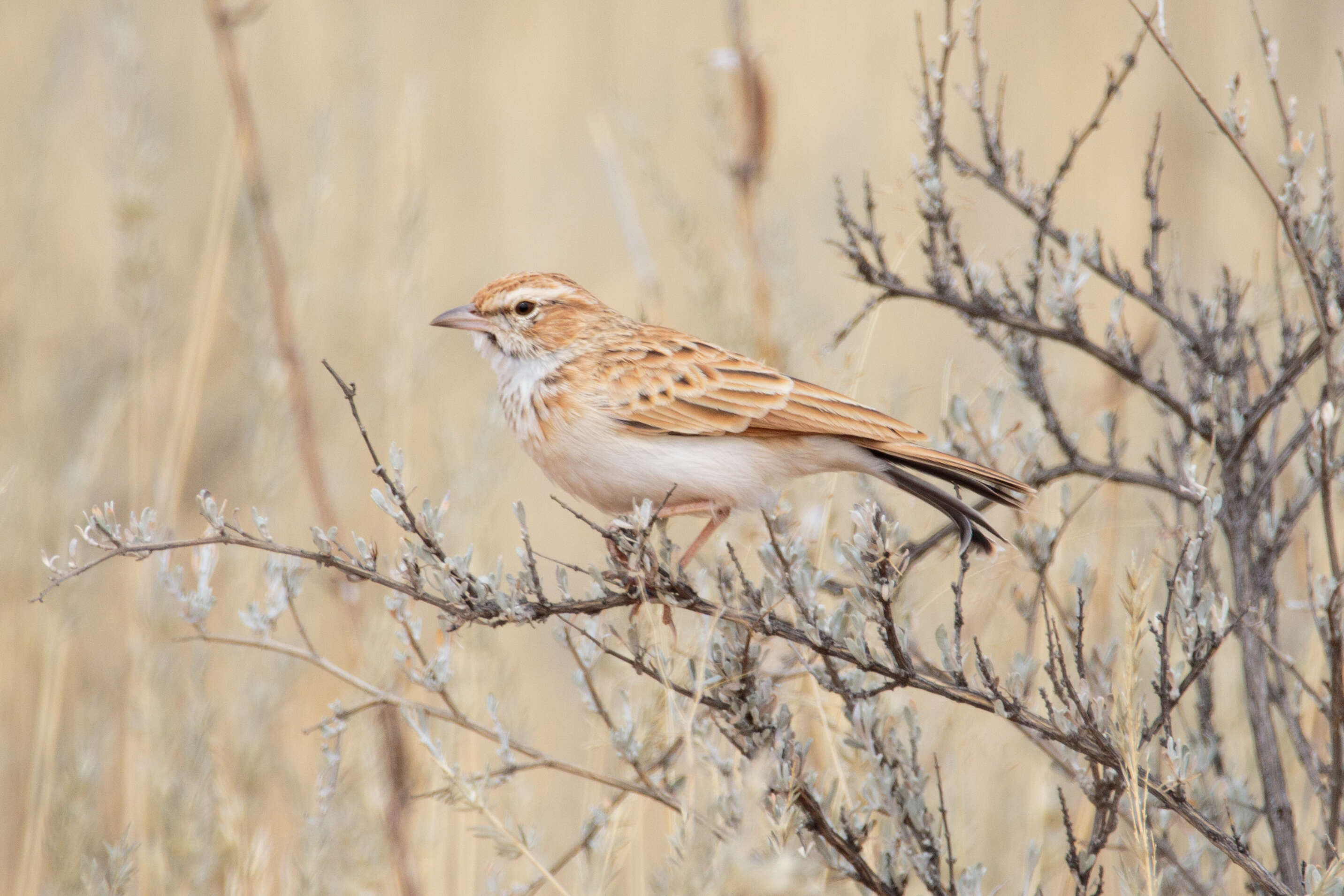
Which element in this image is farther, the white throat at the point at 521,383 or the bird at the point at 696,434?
A: the white throat at the point at 521,383

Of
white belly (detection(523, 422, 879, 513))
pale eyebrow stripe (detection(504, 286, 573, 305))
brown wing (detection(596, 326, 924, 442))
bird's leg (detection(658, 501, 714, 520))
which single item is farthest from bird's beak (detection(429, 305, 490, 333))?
bird's leg (detection(658, 501, 714, 520))

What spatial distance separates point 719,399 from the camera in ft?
14.0

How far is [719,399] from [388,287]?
6.91 feet

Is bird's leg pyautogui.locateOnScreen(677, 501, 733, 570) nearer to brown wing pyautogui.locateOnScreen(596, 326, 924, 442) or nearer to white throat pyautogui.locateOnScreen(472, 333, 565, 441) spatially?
brown wing pyautogui.locateOnScreen(596, 326, 924, 442)

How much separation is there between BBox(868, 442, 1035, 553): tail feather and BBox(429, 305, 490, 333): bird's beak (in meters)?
1.56

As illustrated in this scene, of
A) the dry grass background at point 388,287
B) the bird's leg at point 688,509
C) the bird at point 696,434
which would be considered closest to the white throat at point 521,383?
the bird at point 696,434

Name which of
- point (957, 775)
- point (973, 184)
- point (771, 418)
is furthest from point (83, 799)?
point (973, 184)

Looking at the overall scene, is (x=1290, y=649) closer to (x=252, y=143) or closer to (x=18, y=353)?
(x=252, y=143)

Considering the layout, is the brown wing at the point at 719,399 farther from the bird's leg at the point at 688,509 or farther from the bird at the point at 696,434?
the bird's leg at the point at 688,509

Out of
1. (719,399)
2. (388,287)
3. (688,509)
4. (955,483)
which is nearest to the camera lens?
(955,483)

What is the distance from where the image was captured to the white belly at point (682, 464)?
13.5 feet

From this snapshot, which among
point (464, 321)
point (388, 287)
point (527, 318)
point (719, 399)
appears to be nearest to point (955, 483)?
point (719, 399)

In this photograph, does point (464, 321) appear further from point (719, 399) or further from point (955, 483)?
point (955, 483)

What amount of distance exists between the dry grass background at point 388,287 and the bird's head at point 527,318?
713mm
